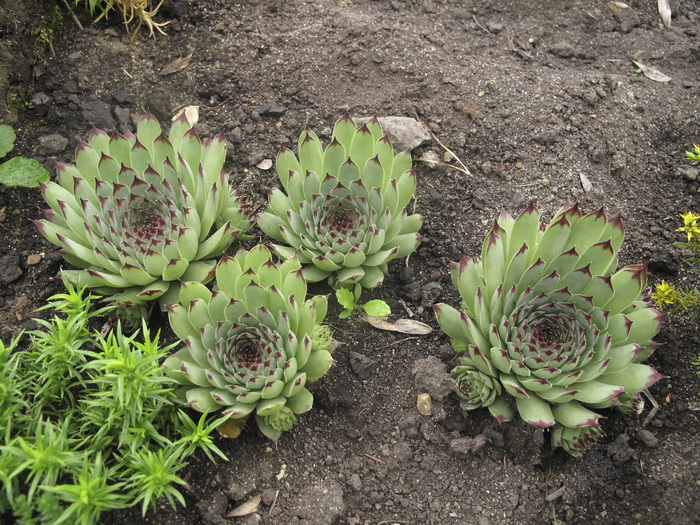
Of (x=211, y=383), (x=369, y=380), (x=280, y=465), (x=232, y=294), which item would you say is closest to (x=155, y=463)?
(x=211, y=383)

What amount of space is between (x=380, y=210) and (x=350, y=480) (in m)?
1.08

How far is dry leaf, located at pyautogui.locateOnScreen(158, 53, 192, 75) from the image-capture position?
10.5 feet

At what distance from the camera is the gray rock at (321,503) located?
2.05m

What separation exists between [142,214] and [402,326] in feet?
4.00

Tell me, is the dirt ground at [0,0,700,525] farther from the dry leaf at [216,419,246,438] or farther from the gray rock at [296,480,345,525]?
the dry leaf at [216,419,246,438]

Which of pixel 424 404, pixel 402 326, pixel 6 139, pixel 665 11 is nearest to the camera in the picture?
pixel 424 404

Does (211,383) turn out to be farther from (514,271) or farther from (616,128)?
(616,128)

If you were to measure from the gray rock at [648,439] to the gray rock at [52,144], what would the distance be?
292 cm

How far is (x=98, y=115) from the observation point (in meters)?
2.99

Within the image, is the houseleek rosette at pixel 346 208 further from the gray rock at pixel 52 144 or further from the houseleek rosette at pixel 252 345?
the gray rock at pixel 52 144

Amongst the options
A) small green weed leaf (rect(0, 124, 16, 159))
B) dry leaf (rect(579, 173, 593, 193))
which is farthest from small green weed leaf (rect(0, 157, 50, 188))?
dry leaf (rect(579, 173, 593, 193))

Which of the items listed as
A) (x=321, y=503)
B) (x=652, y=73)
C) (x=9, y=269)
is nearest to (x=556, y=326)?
(x=321, y=503)

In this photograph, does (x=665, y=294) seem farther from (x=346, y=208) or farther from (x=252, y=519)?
(x=252, y=519)

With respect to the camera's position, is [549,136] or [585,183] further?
[549,136]
